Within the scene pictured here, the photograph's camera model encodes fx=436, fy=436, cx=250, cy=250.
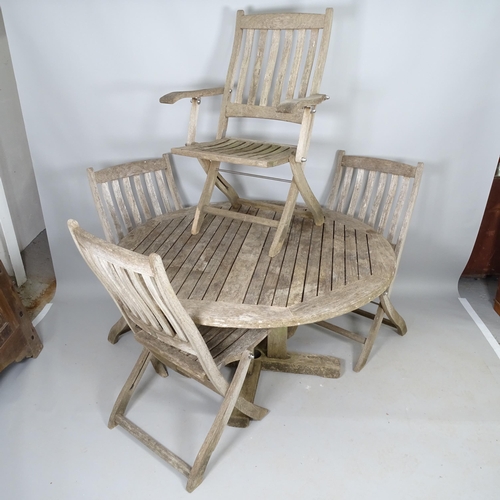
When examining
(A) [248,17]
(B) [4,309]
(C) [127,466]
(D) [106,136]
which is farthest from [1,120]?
(C) [127,466]

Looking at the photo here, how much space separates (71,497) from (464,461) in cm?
167

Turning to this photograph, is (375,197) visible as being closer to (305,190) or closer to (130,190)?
(305,190)

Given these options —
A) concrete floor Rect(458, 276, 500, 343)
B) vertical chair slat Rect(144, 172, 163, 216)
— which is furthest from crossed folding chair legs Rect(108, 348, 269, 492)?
concrete floor Rect(458, 276, 500, 343)

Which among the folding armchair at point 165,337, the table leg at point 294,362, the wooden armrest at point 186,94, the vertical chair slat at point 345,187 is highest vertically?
the wooden armrest at point 186,94

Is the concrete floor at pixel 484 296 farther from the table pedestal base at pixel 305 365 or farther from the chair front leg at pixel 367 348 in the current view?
the table pedestal base at pixel 305 365

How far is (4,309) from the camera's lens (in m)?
2.24

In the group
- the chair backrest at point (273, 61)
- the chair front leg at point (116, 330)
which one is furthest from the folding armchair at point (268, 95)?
the chair front leg at point (116, 330)

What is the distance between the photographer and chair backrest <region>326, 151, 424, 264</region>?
7.79 ft

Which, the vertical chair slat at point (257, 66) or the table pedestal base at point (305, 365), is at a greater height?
the vertical chair slat at point (257, 66)

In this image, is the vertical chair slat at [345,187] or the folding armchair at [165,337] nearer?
the folding armchair at [165,337]

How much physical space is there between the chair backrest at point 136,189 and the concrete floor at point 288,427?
76 centimetres

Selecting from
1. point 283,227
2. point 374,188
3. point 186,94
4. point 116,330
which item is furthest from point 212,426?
point 374,188

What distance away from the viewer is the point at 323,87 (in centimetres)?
252

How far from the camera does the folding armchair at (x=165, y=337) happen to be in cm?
133
